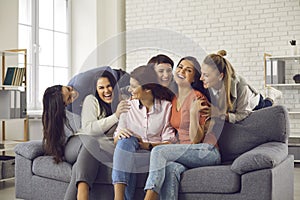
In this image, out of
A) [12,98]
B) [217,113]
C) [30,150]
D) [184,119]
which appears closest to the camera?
[184,119]

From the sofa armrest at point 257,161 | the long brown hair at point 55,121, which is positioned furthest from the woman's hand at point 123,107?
the sofa armrest at point 257,161

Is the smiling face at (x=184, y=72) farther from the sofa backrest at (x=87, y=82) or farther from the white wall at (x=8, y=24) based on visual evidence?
the white wall at (x=8, y=24)

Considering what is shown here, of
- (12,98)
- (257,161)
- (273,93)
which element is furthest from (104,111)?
(273,93)

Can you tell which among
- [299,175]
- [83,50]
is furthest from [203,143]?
[83,50]

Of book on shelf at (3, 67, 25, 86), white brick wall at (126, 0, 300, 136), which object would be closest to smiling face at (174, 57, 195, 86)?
book on shelf at (3, 67, 25, 86)

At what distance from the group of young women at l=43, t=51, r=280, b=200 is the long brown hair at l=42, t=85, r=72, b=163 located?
280 mm

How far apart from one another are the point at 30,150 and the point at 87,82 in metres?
0.82

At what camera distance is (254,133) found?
3408mm

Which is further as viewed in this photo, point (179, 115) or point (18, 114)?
point (18, 114)

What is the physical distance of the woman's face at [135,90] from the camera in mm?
2910

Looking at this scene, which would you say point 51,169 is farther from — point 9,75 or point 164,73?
point 9,75

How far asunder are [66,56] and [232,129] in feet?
16.2

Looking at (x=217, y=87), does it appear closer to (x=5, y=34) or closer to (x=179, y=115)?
(x=179, y=115)

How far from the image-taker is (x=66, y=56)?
790 centimetres
